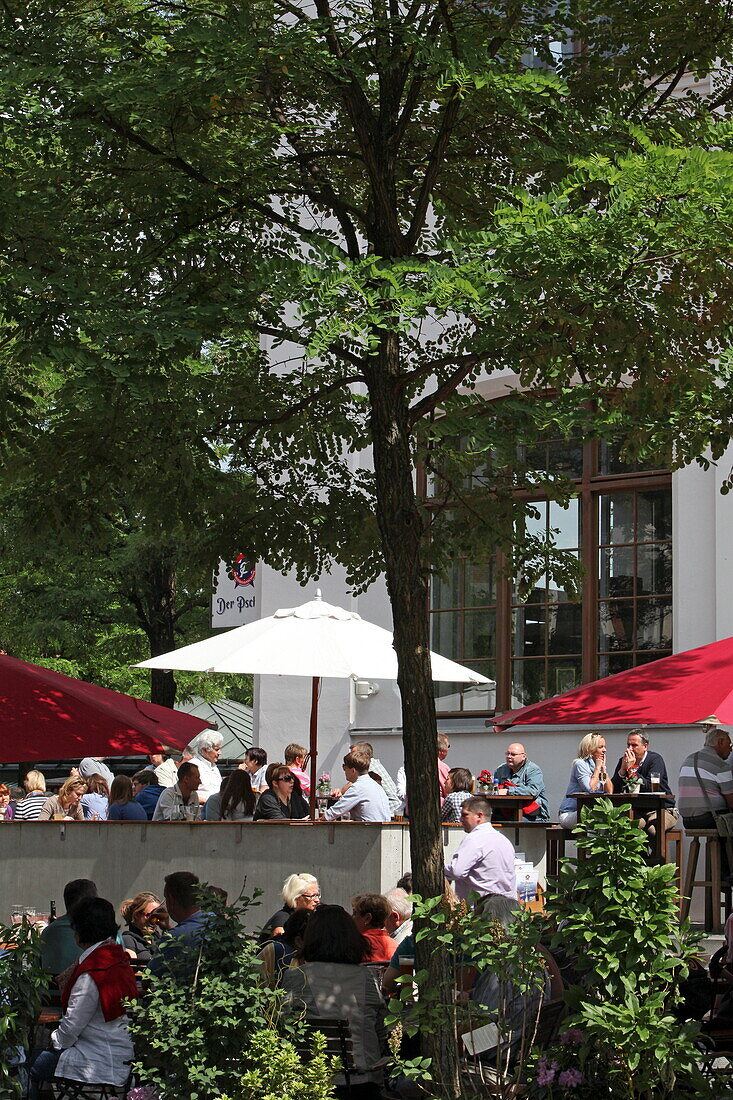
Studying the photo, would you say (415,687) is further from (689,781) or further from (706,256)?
(689,781)

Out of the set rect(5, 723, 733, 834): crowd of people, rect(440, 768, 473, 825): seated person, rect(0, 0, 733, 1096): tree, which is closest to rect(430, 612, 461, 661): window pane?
rect(5, 723, 733, 834): crowd of people

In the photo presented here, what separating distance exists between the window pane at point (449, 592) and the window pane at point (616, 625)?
78.4 inches

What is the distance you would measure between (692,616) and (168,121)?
31.5ft

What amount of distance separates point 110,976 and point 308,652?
4.53 meters

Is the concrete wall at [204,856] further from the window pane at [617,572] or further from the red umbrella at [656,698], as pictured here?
the window pane at [617,572]

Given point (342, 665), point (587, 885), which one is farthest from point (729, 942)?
point (342, 665)

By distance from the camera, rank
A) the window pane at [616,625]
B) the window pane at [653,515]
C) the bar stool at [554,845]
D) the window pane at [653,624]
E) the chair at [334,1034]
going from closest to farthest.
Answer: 1. the chair at [334,1034]
2. the bar stool at [554,845]
3. the window pane at [653,624]
4. the window pane at [653,515]
5. the window pane at [616,625]

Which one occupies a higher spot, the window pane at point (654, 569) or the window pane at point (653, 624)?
the window pane at point (654, 569)

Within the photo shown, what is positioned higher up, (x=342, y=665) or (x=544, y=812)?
(x=342, y=665)

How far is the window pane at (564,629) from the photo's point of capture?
16.6 metres

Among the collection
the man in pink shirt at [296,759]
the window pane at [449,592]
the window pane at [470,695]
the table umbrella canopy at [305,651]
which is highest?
the window pane at [449,592]

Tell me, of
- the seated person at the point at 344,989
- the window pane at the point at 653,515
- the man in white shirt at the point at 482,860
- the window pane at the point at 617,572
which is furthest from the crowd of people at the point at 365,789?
the seated person at the point at 344,989

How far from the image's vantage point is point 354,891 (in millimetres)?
11000

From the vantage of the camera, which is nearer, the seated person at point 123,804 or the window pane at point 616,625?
the seated person at point 123,804
